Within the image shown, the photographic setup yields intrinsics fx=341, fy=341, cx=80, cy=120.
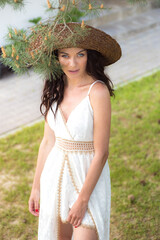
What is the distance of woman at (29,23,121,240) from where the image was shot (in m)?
1.93

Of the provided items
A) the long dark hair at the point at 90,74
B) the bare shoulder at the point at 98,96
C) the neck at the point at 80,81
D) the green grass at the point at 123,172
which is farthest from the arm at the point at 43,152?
the green grass at the point at 123,172

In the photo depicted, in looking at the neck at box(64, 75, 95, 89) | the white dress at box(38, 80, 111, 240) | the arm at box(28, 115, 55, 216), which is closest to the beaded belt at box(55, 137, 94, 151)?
the white dress at box(38, 80, 111, 240)

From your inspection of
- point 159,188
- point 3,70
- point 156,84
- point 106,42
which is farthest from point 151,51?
point 106,42

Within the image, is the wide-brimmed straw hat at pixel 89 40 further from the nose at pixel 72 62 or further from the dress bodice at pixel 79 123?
the dress bodice at pixel 79 123

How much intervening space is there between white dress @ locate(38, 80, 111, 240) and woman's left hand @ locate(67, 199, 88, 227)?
3 cm

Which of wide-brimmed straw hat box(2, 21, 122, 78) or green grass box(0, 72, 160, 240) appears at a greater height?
wide-brimmed straw hat box(2, 21, 122, 78)

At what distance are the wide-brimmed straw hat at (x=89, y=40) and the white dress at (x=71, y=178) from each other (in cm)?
29

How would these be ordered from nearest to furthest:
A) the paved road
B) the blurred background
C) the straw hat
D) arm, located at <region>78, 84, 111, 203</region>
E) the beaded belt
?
the straw hat < arm, located at <region>78, 84, 111, 203</region> < the beaded belt < the blurred background < the paved road

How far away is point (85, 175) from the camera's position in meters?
2.01

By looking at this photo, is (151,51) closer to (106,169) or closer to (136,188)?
(136,188)

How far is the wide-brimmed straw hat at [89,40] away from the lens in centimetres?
179

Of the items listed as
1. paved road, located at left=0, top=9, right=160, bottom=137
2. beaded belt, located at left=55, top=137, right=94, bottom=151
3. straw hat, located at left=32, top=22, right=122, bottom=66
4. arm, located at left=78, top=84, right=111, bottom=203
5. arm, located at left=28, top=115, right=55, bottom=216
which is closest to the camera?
straw hat, located at left=32, top=22, right=122, bottom=66

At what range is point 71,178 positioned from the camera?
2031 millimetres

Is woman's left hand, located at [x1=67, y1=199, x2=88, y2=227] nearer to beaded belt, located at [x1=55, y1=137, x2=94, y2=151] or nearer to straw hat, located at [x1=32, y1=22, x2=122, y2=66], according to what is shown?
beaded belt, located at [x1=55, y1=137, x2=94, y2=151]
